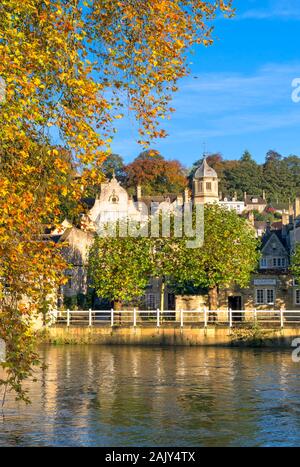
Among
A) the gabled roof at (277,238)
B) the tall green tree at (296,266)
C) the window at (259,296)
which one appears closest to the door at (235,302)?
the window at (259,296)

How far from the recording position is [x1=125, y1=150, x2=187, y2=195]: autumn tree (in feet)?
498

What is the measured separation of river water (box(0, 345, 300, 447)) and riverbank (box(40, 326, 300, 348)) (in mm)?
10488

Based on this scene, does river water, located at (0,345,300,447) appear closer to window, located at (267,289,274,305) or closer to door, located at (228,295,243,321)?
door, located at (228,295,243,321)

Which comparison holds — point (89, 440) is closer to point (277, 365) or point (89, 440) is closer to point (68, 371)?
point (68, 371)

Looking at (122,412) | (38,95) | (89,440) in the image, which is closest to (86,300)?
(122,412)

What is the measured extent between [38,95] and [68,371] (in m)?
23.3

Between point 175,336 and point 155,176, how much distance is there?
9899 centimetres

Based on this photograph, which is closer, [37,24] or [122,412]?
[37,24]

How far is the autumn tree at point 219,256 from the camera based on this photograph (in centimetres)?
6169

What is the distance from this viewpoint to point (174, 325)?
58.3 metres

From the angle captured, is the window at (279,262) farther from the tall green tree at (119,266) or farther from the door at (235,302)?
the tall green tree at (119,266)

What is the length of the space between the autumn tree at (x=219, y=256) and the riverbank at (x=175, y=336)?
248 inches
